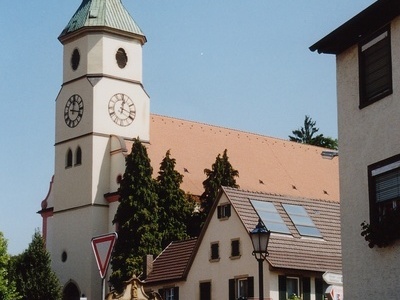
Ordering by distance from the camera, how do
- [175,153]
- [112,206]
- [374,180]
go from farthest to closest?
[175,153] < [112,206] < [374,180]

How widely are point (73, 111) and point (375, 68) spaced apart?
4977 centimetres

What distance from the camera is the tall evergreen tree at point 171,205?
186 ft

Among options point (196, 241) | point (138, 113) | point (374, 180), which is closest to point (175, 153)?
point (138, 113)

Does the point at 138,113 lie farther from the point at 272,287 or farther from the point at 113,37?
the point at 272,287

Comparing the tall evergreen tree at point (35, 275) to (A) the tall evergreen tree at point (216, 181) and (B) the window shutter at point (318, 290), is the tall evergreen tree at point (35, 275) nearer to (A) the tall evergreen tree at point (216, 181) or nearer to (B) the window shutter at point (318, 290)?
(A) the tall evergreen tree at point (216, 181)

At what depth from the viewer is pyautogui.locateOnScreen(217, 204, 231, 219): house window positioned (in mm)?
42031

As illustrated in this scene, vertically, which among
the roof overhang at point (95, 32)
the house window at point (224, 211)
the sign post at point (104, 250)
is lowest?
the sign post at point (104, 250)

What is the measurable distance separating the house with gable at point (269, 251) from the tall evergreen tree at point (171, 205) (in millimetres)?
11021

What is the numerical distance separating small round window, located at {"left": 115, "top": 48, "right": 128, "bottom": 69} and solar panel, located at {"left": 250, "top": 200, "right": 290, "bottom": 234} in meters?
27.7

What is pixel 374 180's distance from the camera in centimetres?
1947

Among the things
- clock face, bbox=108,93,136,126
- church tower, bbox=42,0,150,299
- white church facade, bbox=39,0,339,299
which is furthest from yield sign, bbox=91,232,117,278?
clock face, bbox=108,93,136,126

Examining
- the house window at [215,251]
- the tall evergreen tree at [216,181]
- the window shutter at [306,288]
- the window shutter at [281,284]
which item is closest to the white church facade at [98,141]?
the tall evergreen tree at [216,181]

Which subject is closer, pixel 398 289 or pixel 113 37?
pixel 398 289

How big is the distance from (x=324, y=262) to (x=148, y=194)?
17898 mm
